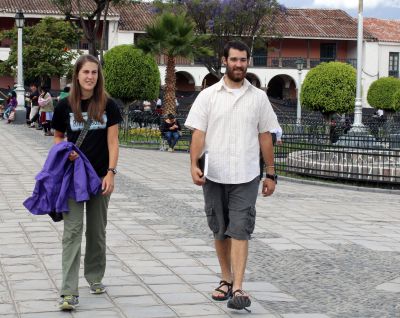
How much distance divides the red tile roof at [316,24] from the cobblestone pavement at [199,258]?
136ft

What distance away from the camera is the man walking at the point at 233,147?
5.60 meters

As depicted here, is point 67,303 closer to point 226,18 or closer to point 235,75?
point 235,75

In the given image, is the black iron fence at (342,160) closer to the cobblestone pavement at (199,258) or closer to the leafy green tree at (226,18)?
the cobblestone pavement at (199,258)

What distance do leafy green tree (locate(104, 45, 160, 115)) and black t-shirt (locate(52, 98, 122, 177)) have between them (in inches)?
785

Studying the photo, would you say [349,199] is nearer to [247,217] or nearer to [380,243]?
[380,243]

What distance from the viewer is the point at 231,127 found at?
562cm

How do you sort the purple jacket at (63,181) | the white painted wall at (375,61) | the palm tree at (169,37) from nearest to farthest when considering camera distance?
the purple jacket at (63,181), the palm tree at (169,37), the white painted wall at (375,61)

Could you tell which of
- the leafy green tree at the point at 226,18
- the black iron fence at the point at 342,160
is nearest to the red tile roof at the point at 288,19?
the leafy green tree at the point at 226,18

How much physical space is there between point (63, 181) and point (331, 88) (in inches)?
735

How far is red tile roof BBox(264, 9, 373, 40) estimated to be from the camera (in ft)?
178

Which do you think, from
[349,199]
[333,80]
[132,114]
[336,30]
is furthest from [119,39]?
[349,199]

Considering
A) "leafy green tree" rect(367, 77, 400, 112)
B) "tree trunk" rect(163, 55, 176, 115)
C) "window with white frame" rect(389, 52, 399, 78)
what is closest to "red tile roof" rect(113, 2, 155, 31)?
"leafy green tree" rect(367, 77, 400, 112)

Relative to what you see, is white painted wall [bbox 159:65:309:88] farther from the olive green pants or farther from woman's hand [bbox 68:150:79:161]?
woman's hand [bbox 68:150:79:161]

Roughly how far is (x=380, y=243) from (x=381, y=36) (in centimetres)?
5025
